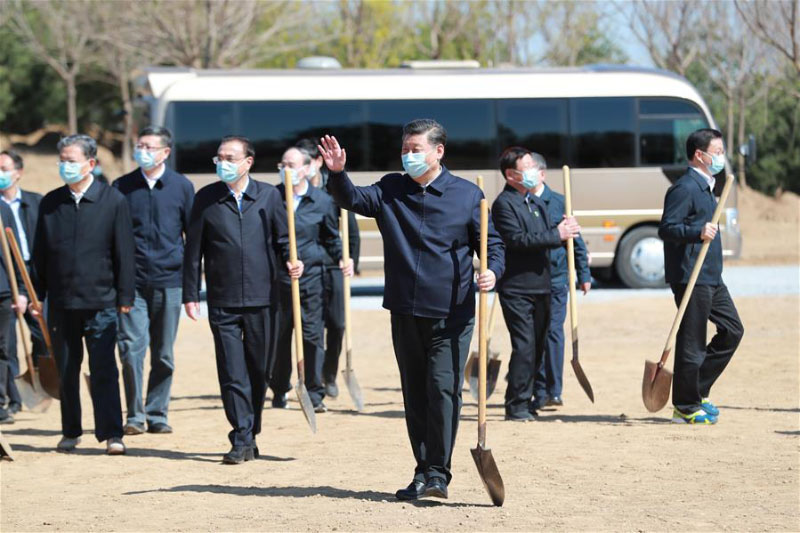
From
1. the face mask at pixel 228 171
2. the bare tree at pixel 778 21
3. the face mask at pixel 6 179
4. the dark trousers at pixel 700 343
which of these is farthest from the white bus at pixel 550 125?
the face mask at pixel 228 171

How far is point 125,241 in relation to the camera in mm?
8852

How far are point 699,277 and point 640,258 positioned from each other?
12.9m

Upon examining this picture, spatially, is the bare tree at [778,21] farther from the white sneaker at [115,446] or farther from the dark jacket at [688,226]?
the white sneaker at [115,446]

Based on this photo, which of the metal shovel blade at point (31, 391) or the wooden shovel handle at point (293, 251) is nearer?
the wooden shovel handle at point (293, 251)

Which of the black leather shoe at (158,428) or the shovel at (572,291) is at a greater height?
the shovel at (572,291)

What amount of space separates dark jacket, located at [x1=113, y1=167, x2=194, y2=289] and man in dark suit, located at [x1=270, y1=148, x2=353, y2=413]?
109 cm

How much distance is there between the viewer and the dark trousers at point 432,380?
694 centimetres

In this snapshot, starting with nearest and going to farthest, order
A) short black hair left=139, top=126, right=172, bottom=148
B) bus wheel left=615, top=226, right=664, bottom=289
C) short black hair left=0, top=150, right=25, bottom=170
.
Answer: short black hair left=139, top=126, right=172, bottom=148
short black hair left=0, top=150, right=25, bottom=170
bus wheel left=615, top=226, right=664, bottom=289

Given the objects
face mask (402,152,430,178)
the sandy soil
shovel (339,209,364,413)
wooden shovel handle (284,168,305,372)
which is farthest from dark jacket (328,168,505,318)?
shovel (339,209,364,413)

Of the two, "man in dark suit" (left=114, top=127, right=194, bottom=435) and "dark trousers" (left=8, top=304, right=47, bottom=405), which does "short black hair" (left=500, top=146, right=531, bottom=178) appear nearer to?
"man in dark suit" (left=114, top=127, right=194, bottom=435)

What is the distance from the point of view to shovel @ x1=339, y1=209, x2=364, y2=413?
1066 centimetres

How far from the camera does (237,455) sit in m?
8.40

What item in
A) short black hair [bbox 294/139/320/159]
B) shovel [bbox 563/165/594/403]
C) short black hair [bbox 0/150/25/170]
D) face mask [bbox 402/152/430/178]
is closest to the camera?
face mask [bbox 402/152/430/178]

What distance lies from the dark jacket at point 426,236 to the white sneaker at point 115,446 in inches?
103
